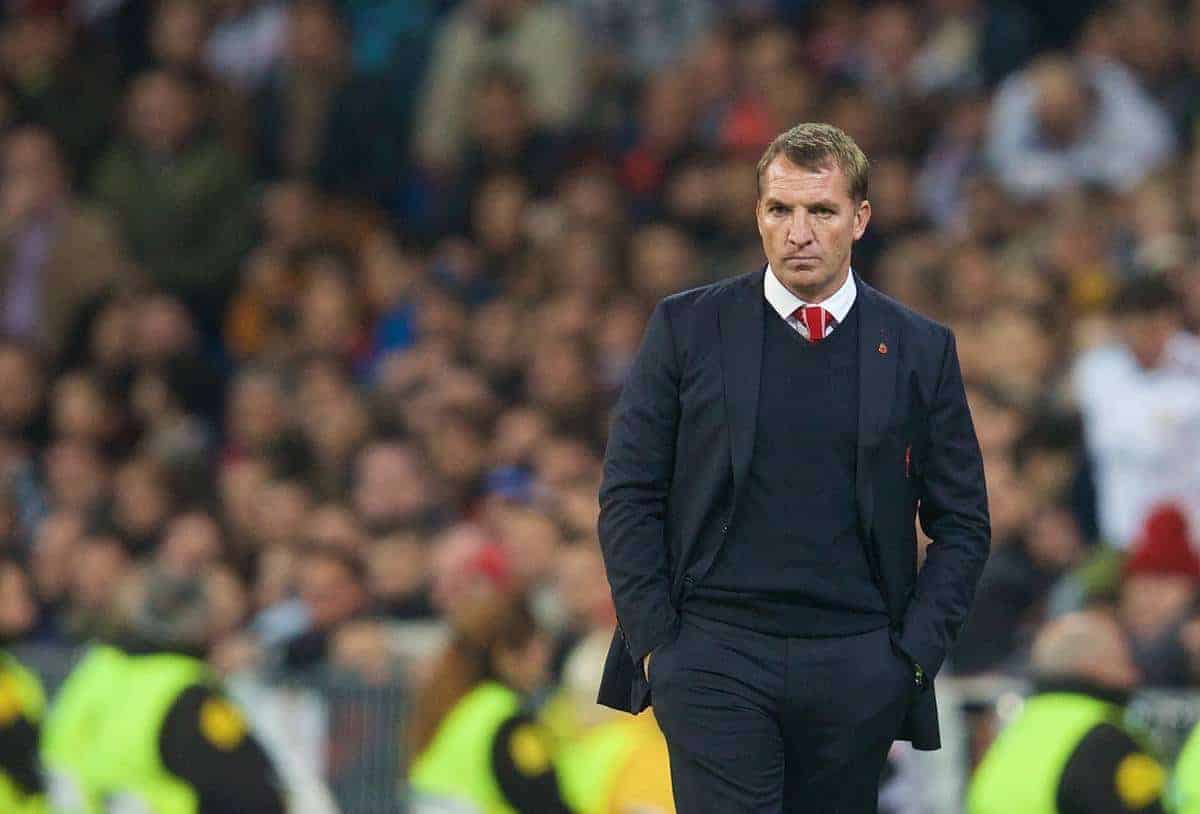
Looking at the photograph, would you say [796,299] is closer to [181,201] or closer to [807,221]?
[807,221]

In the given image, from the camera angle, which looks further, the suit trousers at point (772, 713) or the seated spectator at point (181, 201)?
the seated spectator at point (181, 201)

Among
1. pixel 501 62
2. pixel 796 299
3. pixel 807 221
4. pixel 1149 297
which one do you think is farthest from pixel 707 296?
pixel 501 62

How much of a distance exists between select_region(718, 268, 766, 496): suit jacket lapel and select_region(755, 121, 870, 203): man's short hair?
0.24m

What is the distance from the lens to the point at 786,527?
→ 501cm

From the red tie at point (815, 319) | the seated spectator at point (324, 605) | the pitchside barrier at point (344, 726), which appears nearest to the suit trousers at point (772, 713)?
the red tie at point (815, 319)

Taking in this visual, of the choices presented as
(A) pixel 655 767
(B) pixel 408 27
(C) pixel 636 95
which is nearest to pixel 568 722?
(A) pixel 655 767

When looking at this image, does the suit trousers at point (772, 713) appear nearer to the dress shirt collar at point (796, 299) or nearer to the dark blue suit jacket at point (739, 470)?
the dark blue suit jacket at point (739, 470)

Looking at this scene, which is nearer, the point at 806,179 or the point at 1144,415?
the point at 806,179

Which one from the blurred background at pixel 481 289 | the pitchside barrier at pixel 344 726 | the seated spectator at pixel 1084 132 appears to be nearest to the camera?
the pitchside barrier at pixel 344 726

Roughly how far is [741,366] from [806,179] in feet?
1.33

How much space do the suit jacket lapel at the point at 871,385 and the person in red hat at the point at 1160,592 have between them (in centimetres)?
381

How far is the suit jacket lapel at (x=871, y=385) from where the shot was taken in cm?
501

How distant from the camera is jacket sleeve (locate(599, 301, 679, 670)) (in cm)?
497

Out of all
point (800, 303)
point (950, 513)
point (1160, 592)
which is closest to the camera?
point (800, 303)
